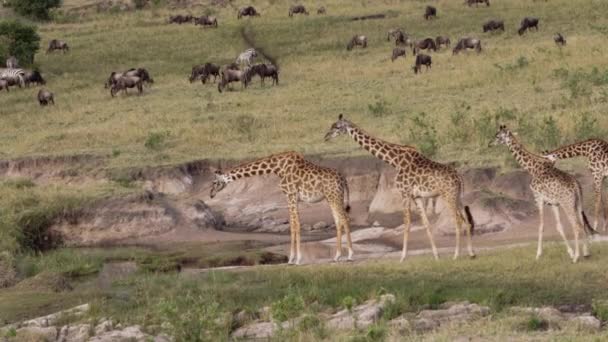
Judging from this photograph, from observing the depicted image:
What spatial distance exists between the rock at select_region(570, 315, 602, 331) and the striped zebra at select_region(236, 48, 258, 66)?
31.9 metres

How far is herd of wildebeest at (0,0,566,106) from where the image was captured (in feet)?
141

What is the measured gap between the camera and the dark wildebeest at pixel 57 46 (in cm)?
5153

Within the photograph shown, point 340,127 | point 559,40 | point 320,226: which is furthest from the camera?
point 559,40

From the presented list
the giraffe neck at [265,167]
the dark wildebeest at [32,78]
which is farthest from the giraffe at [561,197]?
the dark wildebeest at [32,78]

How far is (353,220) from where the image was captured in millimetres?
27078

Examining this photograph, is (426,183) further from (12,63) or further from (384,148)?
(12,63)

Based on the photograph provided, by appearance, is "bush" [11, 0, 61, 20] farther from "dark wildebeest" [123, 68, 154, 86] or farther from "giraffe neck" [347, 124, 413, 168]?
"giraffe neck" [347, 124, 413, 168]

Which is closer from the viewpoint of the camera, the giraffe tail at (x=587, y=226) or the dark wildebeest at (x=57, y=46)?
the giraffe tail at (x=587, y=226)

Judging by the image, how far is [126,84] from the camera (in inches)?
1682

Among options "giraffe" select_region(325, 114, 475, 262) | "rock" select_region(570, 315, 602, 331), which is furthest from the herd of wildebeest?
"rock" select_region(570, 315, 602, 331)

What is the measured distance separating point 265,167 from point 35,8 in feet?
146

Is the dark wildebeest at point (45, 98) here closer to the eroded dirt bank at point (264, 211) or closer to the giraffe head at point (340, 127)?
the eroded dirt bank at point (264, 211)

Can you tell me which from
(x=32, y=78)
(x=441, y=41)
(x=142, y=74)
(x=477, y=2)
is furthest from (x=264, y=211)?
(x=477, y=2)

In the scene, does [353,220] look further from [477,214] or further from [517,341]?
[517,341]
